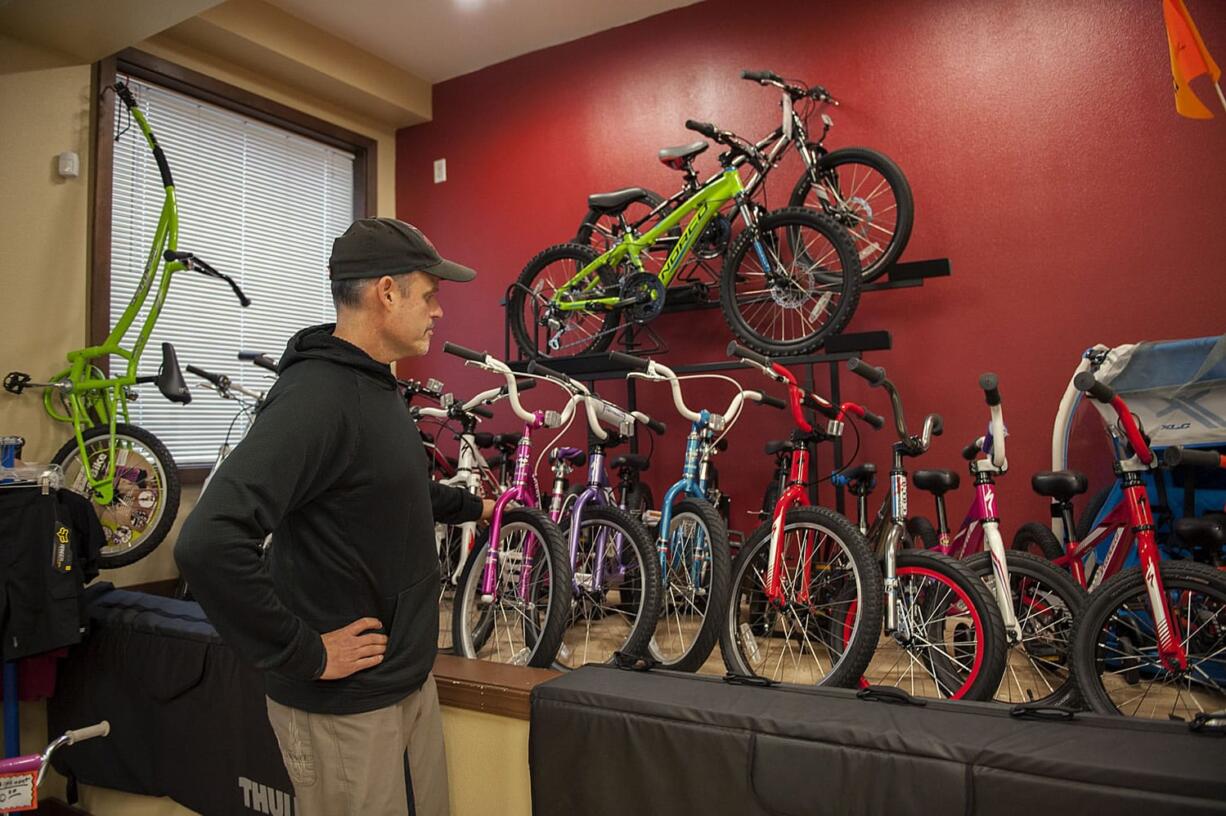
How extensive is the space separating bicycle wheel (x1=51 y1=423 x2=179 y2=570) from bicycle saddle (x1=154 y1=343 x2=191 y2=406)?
0.20m

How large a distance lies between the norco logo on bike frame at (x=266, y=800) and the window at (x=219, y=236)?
232 centimetres

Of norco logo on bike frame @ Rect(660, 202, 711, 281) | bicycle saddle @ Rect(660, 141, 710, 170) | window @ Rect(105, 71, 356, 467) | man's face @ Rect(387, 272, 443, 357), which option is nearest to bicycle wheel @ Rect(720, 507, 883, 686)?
man's face @ Rect(387, 272, 443, 357)

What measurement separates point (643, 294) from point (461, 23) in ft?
6.88

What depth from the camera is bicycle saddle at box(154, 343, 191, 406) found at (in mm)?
3494

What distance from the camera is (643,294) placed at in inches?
143

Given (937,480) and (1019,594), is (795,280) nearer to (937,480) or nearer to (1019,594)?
(937,480)

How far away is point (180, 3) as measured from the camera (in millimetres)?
3199

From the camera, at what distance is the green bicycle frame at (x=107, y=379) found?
11.2 feet

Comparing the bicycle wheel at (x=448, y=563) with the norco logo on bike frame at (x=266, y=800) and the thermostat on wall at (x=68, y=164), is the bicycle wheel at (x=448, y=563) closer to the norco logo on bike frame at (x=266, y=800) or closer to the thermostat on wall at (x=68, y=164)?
the norco logo on bike frame at (x=266, y=800)

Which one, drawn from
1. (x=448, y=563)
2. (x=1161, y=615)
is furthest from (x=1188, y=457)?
(x=448, y=563)

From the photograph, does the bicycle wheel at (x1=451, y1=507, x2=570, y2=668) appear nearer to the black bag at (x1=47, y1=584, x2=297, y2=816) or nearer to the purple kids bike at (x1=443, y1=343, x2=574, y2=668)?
the purple kids bike at (x1=443, y1=343, x2=574, y2=668)

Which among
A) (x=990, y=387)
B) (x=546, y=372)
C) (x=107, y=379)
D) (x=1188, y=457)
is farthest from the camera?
(x=107, y=379)

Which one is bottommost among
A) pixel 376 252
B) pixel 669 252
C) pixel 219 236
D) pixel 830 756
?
pixel 830 756

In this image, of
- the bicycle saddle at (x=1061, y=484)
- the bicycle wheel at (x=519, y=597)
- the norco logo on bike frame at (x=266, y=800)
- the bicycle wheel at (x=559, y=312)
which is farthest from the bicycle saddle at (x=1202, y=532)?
the norco logo on bike frame at (x=266, y=800)
